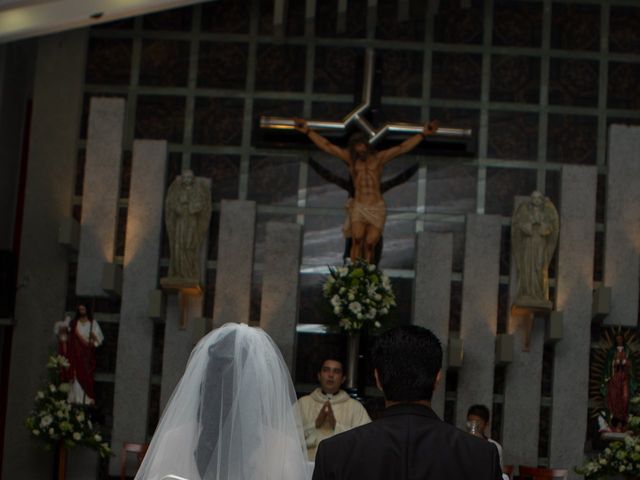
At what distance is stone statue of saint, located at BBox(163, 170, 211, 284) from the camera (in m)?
11.8

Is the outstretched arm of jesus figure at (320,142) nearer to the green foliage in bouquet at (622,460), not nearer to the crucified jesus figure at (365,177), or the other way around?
the crucified jesus figure at (365,177)

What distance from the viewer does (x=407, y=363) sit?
3.39 m

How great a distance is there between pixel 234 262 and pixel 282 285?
521 millimetres

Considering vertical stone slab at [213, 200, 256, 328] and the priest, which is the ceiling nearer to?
vertical stone slab at [213, 200, 256, 328]

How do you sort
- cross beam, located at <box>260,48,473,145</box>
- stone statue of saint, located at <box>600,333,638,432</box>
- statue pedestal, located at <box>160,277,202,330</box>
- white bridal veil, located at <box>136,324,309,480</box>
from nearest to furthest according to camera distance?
white bridal veil, located at <box>136,324,309,480</box>, stone statue of saint, located at <box>600,333,638,432</box>, statue pedestal, located at <box>160,277,202,330</box>, cross beam, located at <box>260,48,473,145</box>

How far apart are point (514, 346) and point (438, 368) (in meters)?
8.57

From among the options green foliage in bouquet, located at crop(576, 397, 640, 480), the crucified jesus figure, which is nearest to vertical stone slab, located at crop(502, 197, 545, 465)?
green foliage in bouquet, located at crop(576, 397, 640, 480)

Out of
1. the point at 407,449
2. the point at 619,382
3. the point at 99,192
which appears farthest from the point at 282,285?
the point at 407,449

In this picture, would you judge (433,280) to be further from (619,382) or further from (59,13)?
(59,13)

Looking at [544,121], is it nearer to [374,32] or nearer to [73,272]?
[374,32]

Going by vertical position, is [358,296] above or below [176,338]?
above

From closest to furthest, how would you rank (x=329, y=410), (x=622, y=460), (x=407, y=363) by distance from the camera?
(x=407, y=363), (x=329, y=410), (x=622, y=460)

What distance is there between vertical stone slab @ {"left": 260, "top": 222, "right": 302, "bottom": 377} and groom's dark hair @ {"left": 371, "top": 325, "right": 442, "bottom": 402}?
27.5ft

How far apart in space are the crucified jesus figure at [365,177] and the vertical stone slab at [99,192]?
179 cm
